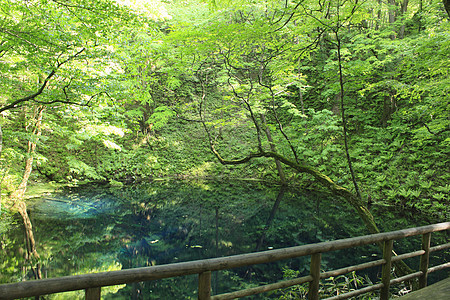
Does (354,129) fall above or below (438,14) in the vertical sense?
below

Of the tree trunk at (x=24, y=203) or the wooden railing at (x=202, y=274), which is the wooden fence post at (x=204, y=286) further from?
the tree trunk at (x=24, y=203)

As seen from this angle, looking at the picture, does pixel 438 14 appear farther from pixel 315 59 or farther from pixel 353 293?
pixel 353 293

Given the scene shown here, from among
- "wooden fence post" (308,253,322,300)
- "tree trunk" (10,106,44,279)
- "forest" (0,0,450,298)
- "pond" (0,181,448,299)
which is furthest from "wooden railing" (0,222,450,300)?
"tree trunk" (10,106,44,279)

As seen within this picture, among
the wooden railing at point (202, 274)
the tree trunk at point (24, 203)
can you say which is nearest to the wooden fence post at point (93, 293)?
the wooden railing at point (202, 274)

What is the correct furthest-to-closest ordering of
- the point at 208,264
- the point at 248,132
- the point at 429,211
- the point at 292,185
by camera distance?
the point at 248,132
the point at 292,185
the point at 429,211
the point at 208,264

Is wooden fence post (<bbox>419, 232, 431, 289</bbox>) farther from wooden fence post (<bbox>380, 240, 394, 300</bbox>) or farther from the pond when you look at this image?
the pond

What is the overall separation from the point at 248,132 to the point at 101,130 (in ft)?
32.7

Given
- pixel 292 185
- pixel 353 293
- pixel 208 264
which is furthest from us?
pixel 292 185

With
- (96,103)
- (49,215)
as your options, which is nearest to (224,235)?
(96,103)

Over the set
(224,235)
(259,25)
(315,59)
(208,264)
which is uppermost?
(315,59)

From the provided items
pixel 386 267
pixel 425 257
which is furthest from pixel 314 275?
pixel 425 257

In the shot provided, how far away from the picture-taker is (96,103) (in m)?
7.24

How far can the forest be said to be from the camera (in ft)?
17.2

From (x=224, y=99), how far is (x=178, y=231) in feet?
14.6
